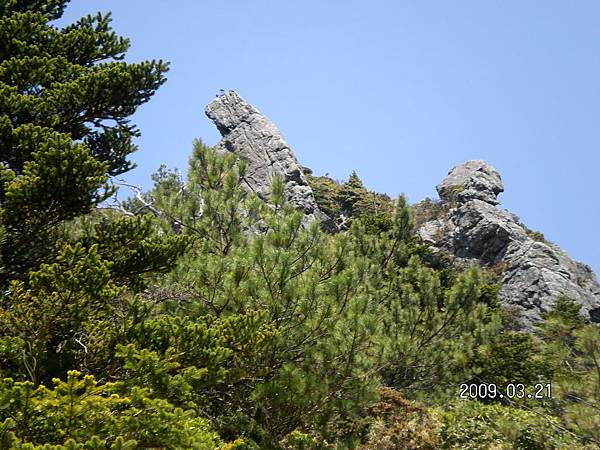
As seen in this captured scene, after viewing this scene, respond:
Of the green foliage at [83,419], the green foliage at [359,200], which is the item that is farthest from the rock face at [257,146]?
the green foliage at [83,419]

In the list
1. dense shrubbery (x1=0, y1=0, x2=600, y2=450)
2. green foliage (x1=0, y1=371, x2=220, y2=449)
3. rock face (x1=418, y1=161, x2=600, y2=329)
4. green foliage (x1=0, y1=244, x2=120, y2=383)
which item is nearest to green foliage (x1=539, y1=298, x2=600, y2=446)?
dense shrubbery (x1=0, y1=0, x2=600, y2=450)

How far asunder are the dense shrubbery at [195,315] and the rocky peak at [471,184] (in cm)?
2858

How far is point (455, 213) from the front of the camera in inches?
1507

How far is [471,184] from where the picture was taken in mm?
38719

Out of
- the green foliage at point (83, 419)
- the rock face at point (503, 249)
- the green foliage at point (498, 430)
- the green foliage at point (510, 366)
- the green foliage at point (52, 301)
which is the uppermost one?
the rock face at point (503, 249)

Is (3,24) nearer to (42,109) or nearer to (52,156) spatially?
(42,109)

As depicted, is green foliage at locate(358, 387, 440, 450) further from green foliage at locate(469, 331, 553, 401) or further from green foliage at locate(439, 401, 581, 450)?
green foliage at locate(469, 331, 553, 401)

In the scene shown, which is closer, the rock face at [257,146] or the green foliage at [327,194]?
the rock face at [257,146]

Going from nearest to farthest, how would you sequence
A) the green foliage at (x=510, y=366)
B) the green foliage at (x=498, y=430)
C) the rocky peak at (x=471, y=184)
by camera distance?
the green foliage at (x=498, y=430), the green foliage at (x=510, y=366), the rocky peak at (x=471, y=184)

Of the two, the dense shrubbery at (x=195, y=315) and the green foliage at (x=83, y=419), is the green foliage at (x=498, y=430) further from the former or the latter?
the green foliage at (x=83, y=419)

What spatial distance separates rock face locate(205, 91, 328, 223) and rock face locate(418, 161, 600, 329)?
9410 mm

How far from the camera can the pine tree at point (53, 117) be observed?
20.5 feet

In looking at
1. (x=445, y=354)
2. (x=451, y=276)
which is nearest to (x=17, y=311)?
(x=445, y=354)

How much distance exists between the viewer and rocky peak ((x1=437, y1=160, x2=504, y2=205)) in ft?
124
